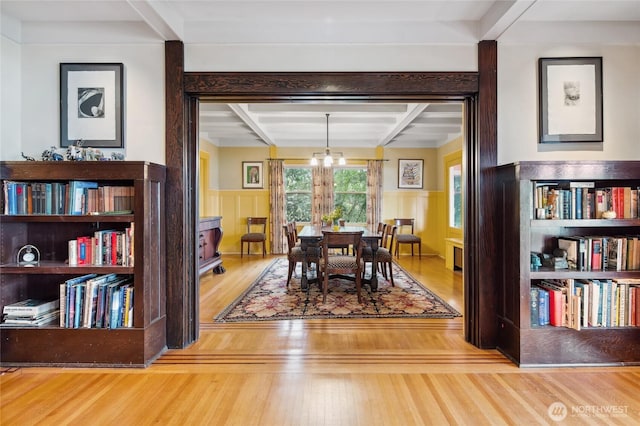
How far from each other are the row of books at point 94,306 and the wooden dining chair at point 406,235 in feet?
17.5

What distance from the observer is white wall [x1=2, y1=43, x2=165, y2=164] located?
281 cm

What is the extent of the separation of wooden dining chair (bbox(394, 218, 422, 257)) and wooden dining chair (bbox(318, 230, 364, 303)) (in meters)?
3.09

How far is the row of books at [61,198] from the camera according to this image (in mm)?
2541

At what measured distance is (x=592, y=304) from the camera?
2541 millimetres

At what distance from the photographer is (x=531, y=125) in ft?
9.27

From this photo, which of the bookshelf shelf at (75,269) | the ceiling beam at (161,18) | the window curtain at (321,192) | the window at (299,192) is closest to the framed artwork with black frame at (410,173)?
the window curtain at (321,192)

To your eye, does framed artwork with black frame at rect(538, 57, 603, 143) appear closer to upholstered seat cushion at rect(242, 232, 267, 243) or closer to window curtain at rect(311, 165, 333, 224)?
window curtain at rect(311, 165, 333, 224)

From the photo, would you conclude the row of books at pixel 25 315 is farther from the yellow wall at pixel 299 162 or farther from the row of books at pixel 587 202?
the yellow wall at pixel 299 162

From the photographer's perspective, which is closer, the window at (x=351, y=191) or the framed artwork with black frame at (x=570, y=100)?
the framed artwork with black frame at (x=570, y=100)

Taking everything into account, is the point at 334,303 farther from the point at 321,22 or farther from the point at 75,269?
the point at 321,22

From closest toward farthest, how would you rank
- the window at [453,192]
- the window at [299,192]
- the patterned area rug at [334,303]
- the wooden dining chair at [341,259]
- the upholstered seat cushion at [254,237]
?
1. the patterned area rug at [334,303]
2. the wooden dining chair at [341,259]
3. the window at [453,192]
4. the upholstered seat cushion at [254,237]
5. the window at [299,192]

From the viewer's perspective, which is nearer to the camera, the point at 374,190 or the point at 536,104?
the point at 536,104

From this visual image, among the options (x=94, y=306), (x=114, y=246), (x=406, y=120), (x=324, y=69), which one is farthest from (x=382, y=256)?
(x=94, y=306)

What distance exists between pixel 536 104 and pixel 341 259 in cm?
249
